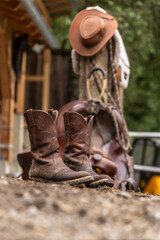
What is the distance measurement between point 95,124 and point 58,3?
17.2 ft

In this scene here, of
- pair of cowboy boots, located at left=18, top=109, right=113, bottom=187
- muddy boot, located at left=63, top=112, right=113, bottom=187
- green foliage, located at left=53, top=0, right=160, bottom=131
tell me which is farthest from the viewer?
green foliage, located at left=53, top=0, right=160, bottom=131

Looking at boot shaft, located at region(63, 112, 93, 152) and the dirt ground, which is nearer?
the dirt ground

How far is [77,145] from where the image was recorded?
8.13 ft

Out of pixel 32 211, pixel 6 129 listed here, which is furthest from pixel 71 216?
pixel 6 129

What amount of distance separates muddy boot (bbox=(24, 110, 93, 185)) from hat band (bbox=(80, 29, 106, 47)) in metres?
1.20

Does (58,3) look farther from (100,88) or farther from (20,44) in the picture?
(100,88)

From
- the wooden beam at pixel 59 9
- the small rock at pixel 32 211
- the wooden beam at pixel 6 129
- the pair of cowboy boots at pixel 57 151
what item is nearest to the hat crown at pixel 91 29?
the pair of cowboy boots at pixel 57 151

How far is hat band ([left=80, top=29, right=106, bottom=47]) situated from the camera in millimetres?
3428

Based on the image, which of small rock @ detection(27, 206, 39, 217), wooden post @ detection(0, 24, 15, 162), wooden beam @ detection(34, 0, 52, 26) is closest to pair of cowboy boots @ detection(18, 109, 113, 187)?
small rock @ detection(27, 206, 39, 217)

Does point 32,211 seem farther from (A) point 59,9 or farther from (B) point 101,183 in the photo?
(A) point 59,9

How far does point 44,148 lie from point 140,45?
5640 millimetres

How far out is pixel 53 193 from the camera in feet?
5.71

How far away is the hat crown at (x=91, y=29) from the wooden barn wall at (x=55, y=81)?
409 cm

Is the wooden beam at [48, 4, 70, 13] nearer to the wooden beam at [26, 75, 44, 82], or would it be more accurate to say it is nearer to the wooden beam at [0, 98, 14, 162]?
the wooden beam at [26, 75, 44, 82]
